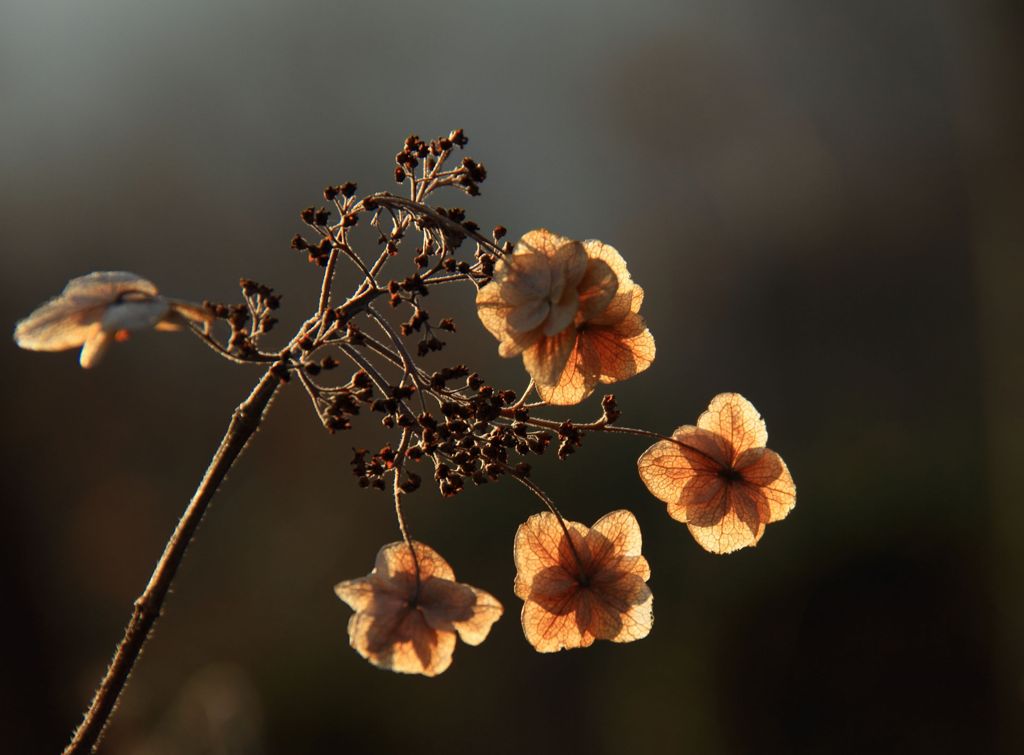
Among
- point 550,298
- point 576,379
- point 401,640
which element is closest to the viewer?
point 550,298

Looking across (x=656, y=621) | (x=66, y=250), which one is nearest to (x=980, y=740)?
(x=656, y=621)

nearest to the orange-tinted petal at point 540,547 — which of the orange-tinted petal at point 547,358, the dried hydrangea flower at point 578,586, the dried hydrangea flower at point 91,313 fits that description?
the dried hydrangea flower at point 578,586

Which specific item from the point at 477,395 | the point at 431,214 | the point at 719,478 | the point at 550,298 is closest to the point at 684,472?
the point at 719,478

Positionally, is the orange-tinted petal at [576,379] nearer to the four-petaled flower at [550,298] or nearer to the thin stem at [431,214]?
the four-petaled flower at [550,298]

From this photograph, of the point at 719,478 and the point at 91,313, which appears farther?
the point at 719,478

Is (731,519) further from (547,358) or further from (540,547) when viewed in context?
(547,358)

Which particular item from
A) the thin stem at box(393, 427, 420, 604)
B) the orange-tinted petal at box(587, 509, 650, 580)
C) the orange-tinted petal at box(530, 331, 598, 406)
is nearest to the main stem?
the thin stem at box(393, 427, 420, 604)

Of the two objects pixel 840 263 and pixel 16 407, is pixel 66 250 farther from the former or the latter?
pixel 840 263
